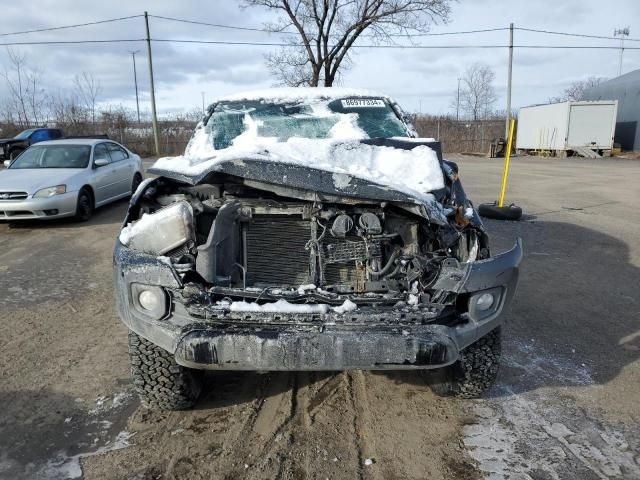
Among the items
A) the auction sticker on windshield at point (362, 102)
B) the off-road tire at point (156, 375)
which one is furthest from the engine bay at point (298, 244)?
the auction sticker on windshield at point (362, 102)

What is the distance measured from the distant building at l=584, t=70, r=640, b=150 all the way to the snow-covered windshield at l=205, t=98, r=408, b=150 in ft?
94.1

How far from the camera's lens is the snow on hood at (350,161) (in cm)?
288

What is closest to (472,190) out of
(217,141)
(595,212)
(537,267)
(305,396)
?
(595,212)

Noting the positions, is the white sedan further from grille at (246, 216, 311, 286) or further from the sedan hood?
grille at (246, 216, 311, 286)

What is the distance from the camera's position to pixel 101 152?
30.6 ft

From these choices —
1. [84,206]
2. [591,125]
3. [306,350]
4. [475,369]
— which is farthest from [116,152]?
[591,125]

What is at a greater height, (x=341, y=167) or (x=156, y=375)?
(x=341, y=167)

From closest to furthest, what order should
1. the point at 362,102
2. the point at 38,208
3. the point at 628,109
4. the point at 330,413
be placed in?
the point at 330,413, the point at 362,102, the point at 38,208, the point at 628,109

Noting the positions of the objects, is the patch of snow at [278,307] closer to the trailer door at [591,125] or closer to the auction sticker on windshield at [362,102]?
the auction sticker on windshield at [362,102]

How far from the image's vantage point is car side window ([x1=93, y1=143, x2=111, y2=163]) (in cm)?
907

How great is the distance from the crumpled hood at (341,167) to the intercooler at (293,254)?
1.01 ft

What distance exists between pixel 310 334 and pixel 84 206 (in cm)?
723

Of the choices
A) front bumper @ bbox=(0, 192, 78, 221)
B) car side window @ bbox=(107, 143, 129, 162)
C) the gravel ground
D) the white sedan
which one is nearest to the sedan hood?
the white sedan

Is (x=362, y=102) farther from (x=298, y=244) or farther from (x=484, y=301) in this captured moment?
(x=484, y=301)
